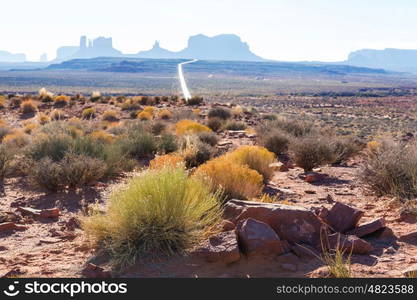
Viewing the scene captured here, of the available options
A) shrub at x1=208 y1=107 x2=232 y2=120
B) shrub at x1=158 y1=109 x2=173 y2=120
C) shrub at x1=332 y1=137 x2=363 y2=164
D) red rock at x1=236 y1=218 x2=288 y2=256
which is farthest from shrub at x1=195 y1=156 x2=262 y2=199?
shrub at x1=208 y1=107 x2=232 y2=120

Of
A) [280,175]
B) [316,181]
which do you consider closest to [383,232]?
[316,181]

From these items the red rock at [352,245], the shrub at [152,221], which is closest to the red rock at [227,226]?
the shrub at [152,221]

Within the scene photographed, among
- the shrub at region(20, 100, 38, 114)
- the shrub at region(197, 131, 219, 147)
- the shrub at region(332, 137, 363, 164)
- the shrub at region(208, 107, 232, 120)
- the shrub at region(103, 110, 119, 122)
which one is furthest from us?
the shrub at region(20, 100, 38, 114)

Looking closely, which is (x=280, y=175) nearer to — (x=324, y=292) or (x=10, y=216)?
(x=10, y=216)

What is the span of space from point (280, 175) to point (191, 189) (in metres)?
6.53

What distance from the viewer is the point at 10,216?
8.29 metres

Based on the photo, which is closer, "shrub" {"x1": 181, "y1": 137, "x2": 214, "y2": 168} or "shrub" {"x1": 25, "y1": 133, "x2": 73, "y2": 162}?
"shrub" {"x1": 25, "y1": 133, "x2": 73, "y2": 162}

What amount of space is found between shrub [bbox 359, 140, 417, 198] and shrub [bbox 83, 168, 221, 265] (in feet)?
12.9

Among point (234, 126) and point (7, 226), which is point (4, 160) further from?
point (234, 126)

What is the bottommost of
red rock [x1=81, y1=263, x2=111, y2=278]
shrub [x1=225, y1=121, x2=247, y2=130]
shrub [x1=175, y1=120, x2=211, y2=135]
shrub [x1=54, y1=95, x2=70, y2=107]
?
shrub [x1=54, y1=95, x2=70, y2=107]

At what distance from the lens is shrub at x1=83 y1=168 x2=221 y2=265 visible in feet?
19.8

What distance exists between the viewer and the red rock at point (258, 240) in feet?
19.4

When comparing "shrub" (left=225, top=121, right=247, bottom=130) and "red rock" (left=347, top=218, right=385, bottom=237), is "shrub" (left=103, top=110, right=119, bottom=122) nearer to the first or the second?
"shrub" (left=225, top=121, right=247, bottom=130)

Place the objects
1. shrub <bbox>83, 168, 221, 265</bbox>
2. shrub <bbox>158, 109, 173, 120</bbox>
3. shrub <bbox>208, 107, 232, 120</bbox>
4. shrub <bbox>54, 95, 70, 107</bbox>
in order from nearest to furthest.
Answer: shrub <bbox>83, 168, 221, 265</bbox>, shrub <bbox>158, 109, 173, 120</bbox>, shrub <bbox>208, 107, 232, 120</bbox>, shrub <bbox>54, 95, 70, 107</bbox>
